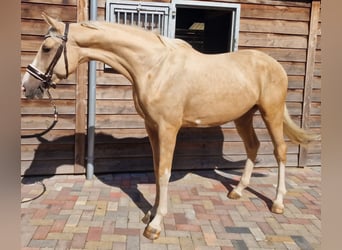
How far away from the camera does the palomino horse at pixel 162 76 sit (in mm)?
2293

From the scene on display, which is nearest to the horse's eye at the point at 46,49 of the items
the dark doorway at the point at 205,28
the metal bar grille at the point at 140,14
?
the metal bar grille at the point at 140,14

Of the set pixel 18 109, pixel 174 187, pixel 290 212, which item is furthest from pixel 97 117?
pixel 18 109

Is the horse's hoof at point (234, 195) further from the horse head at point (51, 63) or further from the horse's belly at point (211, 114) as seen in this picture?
the horse head at point (51, 63)

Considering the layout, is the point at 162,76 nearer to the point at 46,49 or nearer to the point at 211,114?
the point at 211,114

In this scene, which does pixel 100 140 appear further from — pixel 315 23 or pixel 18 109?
pixel 18 109

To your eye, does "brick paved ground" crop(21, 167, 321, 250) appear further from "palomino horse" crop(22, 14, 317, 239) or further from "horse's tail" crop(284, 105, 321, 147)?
"horse's tail" crop(284, 105, 321, 147)

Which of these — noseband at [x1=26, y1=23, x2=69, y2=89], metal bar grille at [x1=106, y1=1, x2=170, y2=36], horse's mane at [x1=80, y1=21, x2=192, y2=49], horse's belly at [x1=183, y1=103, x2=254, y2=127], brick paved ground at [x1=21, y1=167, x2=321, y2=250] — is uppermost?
metal bar grille at [x1=106, y1=1, x2=170, y2=36]

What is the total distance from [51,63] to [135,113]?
1495 mm

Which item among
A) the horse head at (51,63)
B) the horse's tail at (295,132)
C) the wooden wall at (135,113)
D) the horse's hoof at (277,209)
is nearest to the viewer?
the horse head at (51,63)

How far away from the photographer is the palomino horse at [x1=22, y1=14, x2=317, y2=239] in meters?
2.29

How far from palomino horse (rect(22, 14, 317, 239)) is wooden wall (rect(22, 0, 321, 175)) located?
109 centimetres

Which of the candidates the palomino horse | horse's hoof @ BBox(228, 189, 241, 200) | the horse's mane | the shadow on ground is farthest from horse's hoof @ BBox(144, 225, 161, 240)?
the horse's mane

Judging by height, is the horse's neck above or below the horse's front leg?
above

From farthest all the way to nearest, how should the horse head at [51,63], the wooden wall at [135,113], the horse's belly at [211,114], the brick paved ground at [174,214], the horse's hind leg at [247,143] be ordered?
1. the wooden wall at [135,113]
2. the horse's hind leg at [247,143]
3. the horse's belly at [211,114]
4. the brick paved ground at [174,214]
5. the horse head at [51,63]
